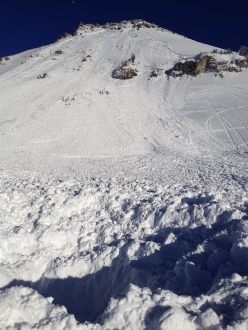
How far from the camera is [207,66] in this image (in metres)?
19.7

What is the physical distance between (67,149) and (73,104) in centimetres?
647

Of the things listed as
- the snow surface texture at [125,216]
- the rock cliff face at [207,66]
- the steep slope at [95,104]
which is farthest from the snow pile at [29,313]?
the rock cliff face at [207,66]

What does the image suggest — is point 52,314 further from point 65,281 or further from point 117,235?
point 117,235

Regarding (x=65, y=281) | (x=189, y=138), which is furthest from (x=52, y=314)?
(x=189, y=138)

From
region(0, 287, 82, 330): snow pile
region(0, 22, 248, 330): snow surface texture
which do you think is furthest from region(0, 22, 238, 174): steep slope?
region(0, 287, 82, 330): snow pile

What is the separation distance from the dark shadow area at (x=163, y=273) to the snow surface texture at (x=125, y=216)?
0.02m

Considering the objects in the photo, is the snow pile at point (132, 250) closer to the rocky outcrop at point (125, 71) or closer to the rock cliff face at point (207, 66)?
the rock cliff face at point (207, 66)

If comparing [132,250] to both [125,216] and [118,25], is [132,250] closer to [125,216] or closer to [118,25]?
[125,216]

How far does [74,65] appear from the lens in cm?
2406

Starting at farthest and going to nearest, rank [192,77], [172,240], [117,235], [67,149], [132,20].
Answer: [132,20] → [192,77] → [67,149] → [117,235] → [172,240]

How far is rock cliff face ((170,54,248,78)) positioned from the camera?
1891cm

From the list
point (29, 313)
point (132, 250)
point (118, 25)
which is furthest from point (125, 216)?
point (118, 25)

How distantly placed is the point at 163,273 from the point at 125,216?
69.9 inches

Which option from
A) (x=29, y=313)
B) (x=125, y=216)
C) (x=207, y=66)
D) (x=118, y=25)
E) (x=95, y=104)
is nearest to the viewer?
(x=29, y=313)
